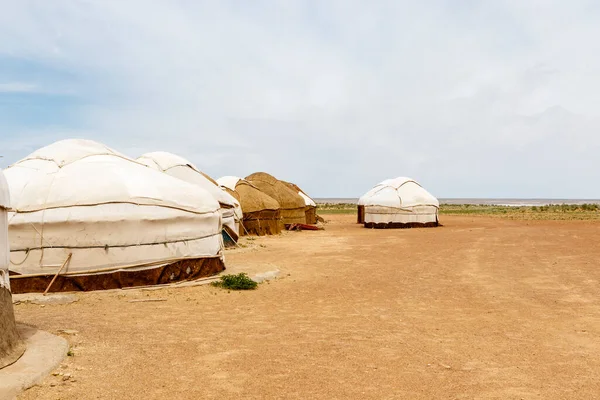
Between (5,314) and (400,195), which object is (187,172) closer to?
(5,314)

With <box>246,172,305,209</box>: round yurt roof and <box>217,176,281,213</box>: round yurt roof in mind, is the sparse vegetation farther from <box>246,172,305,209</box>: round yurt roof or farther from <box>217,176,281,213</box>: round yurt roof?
<box>217,176,281,213</box>: round yurt roof

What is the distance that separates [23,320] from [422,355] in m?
5.27

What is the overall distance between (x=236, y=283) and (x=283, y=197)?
57.3ft

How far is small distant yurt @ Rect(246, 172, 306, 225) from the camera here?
27016 mm

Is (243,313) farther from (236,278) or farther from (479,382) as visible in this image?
(479,382)

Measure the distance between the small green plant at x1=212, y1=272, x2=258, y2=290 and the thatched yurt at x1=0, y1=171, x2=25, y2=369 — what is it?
4.60 m

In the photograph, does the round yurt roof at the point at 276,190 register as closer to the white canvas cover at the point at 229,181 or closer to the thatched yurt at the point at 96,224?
the white canvas cover at the point at 229,181

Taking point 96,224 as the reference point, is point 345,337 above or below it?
below

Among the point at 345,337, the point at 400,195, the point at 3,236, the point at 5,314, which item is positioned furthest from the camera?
the point at 400,195

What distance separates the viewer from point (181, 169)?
1773 centimetres

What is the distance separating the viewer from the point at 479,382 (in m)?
4.87

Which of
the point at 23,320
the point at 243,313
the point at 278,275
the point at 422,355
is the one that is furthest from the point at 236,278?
the point at 422,355

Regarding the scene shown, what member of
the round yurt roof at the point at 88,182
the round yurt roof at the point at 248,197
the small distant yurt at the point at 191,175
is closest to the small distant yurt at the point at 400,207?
the round yurt roof at the point at 248,197

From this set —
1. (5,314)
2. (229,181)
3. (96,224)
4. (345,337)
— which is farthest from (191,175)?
(5,314)
